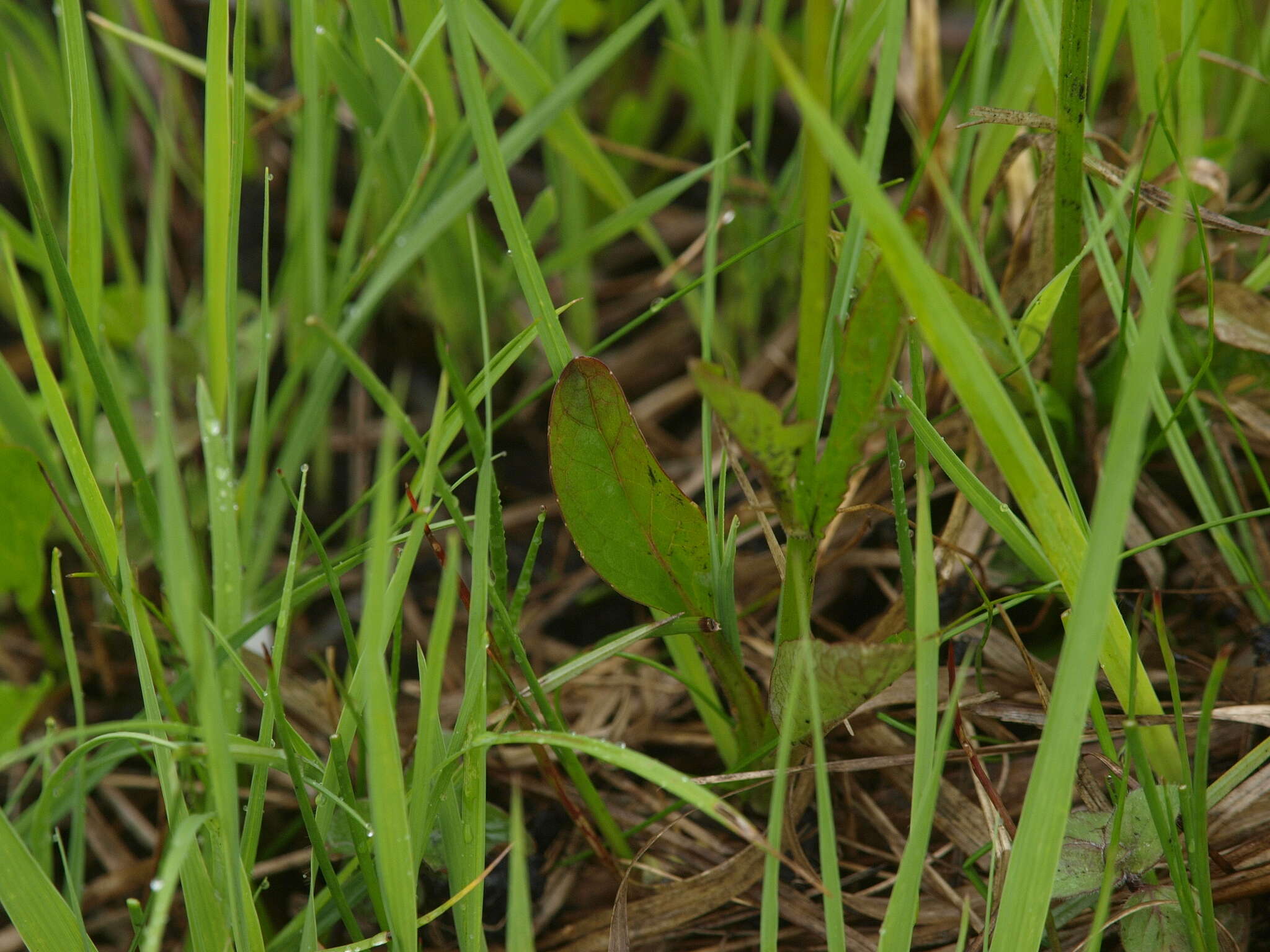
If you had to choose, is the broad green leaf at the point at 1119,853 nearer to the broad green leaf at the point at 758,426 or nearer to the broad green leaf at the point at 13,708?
the broad green leaf at the point at 758,426

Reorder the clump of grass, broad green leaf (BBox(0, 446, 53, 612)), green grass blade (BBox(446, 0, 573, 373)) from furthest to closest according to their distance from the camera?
broad green leaf (BBox(0, 446, 53, 612)) → green grass blade (BBox(446, 0, 573, 373)) → the clump of grass

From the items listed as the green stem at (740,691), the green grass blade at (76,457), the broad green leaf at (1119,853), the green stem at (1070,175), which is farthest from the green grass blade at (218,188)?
the broad green leaf at (1119,853)

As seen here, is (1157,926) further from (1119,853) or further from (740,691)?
(740,691)

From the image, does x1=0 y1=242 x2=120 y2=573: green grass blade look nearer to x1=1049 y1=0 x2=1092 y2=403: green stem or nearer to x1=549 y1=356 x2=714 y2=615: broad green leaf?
x1=549 y1=356 x2=714 y2=615: broad green leaf

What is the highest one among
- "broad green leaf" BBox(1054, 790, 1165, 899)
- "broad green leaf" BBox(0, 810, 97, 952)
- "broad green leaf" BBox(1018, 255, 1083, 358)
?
"broad green leaf" BBox(1018, 255, 1083, 358)

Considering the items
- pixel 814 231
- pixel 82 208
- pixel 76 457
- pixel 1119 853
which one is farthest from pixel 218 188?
pixel 1119 853

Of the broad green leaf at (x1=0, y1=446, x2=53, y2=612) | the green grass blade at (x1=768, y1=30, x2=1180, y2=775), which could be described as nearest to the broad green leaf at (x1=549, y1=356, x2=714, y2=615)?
the green grass blade at (x1=768, y1=30, x2=1180, y2=775)

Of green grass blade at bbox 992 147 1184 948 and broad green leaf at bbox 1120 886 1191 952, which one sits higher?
green grass blade at bbox 992 147 1184 948
